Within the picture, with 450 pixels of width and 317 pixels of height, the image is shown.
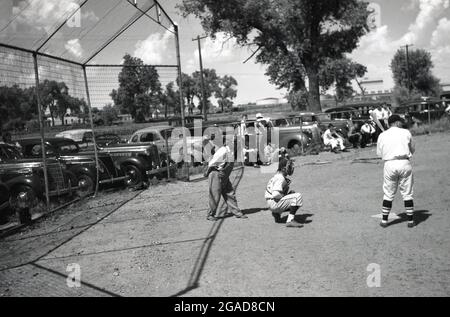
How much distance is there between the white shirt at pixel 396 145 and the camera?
21.2 feet

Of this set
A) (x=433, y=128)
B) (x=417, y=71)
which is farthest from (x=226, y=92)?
(x=433, y=128)

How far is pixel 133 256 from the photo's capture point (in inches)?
247

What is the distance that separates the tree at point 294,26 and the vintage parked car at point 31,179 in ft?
62.0

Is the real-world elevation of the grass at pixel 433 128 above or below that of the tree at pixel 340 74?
below

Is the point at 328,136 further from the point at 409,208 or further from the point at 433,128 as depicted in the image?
the point at 409,208

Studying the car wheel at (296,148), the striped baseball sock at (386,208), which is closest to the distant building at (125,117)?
the striped baseball sock at (386,208)

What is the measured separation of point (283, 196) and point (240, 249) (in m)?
1.59

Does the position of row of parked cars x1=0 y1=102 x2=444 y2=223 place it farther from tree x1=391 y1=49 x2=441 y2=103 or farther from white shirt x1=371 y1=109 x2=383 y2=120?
tree x1=391 y1=49 x2=441 y2=103

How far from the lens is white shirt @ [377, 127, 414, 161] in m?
6.47

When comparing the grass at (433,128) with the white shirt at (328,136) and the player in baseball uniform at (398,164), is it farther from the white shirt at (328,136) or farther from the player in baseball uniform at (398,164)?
the player in baseball uniform at (398,164)

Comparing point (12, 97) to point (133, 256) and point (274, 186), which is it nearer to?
point (133, 256)

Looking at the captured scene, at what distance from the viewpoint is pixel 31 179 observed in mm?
10344

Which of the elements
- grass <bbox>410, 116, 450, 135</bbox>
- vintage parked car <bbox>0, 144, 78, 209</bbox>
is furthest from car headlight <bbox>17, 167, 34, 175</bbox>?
grass <bbox>410, 116, 450, 135</bbox>

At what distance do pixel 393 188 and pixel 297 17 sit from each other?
2183 cm
